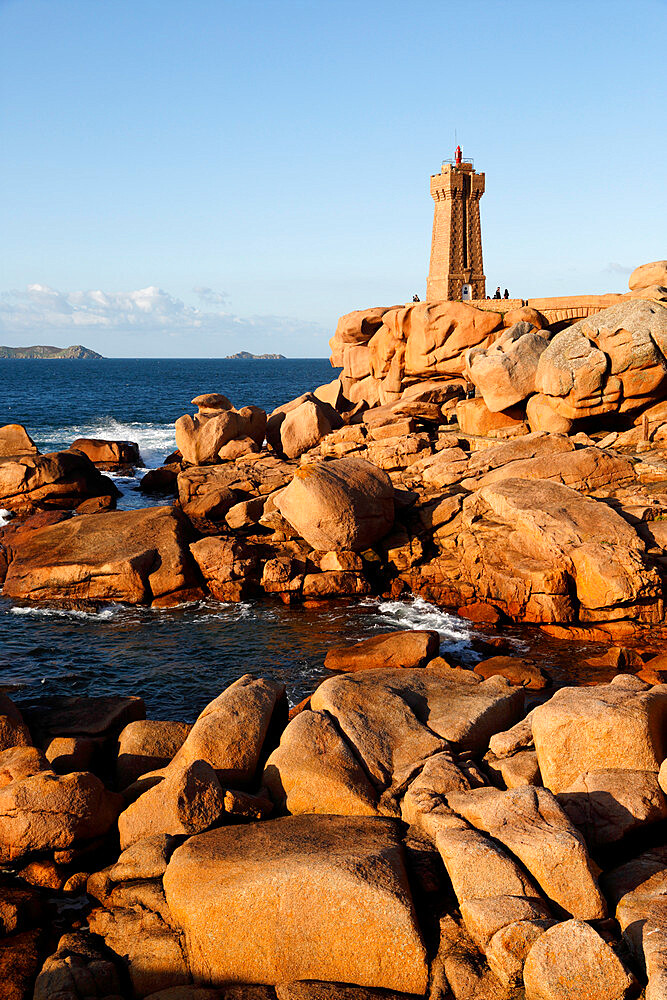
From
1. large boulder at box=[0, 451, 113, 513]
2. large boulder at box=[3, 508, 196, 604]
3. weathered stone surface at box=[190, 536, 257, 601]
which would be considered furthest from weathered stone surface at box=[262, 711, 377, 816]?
large boulder at box=[0, 451, 113, 513]

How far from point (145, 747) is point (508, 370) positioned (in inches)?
879

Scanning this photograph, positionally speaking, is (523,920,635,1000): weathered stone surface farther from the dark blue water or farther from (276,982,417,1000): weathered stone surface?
the dark blue water

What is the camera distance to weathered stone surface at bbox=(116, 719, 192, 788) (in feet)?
38.7

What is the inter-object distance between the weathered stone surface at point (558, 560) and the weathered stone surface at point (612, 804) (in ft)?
31.7

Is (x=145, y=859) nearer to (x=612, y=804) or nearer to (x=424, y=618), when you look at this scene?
(x=612, y=804)

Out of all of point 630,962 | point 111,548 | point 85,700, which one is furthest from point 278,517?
point 630,962

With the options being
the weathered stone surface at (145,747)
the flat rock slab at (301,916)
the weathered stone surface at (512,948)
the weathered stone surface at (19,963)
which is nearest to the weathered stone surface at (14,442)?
the weathered stone surface at (145,747)

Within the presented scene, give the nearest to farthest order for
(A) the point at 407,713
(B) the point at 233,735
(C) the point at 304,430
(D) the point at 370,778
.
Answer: (D) the point at 370,778
(B) the point at 233,735
(A) the point at 407,713
(C) the point at 304,430

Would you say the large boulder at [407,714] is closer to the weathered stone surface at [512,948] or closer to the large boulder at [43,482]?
the weathered stone surface at [512,948]

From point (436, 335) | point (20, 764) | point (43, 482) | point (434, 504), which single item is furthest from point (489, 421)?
point (20, 764)

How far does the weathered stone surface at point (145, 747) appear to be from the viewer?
11.8 m

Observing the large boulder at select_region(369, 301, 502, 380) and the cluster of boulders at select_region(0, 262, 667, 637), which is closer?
the cluster of boulders at select_region(0, 262, 667, 637)

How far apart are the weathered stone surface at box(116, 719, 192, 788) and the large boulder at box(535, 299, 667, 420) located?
20.0 metres

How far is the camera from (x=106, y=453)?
39531mm
